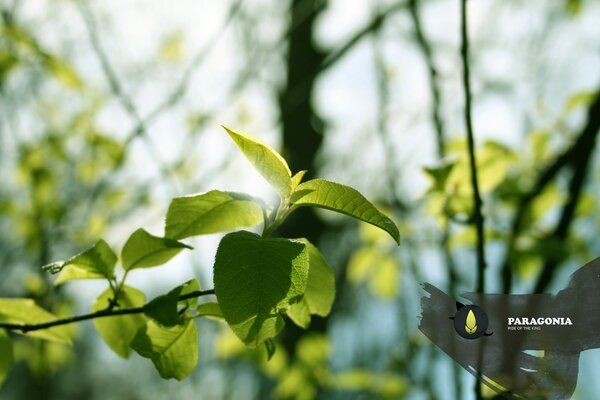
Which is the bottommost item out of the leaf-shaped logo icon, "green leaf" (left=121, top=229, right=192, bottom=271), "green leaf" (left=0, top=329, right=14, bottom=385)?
"green leaf" (left=0, top=329, right=14, bottom=385)

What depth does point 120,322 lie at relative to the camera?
33.1 inches

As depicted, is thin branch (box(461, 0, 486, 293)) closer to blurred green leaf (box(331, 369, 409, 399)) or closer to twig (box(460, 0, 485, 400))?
twig (box(460, 0, 485, 400))

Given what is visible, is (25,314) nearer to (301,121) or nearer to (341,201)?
(341,201)

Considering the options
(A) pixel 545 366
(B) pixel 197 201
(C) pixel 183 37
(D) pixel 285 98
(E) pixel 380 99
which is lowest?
(A) pixel 545 366

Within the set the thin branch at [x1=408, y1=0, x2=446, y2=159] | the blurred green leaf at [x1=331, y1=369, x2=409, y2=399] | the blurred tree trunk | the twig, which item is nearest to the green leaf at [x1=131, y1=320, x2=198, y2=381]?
the twig

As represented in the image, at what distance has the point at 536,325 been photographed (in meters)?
0.72

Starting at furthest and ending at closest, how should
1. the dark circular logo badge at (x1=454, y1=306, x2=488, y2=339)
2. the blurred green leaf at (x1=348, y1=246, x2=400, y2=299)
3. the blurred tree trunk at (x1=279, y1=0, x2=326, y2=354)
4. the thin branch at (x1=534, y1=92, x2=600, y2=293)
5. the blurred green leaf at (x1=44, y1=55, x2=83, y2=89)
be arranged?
the blurred tree trunk at (x1=279, y1=0, x2=326, y2=354) → the blurred green leaf at (x1=348, y1=246, x2=400, y2=299) → the blurred green leaf at (x1=44, y1=55, x2=83, y2=89) → the thin branch at (x1=534, y1=92, x2=600, y2=293) → the dark circular logo badge at (x1=454, y1=306, x2=488, y2=339)

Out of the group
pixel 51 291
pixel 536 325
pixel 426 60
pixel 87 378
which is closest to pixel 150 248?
pixel 536 325

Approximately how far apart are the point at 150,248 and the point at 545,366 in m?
0.51

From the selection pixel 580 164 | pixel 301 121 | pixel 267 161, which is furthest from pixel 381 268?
pixel 301 121

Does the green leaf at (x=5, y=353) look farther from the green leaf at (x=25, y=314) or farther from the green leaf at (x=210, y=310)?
the green leaf at (x=210, y=310)

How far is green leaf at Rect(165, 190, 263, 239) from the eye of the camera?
72 cm

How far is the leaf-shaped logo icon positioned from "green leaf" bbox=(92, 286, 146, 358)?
433mm

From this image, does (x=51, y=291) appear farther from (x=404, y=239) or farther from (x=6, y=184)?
(x=6, y=184)
